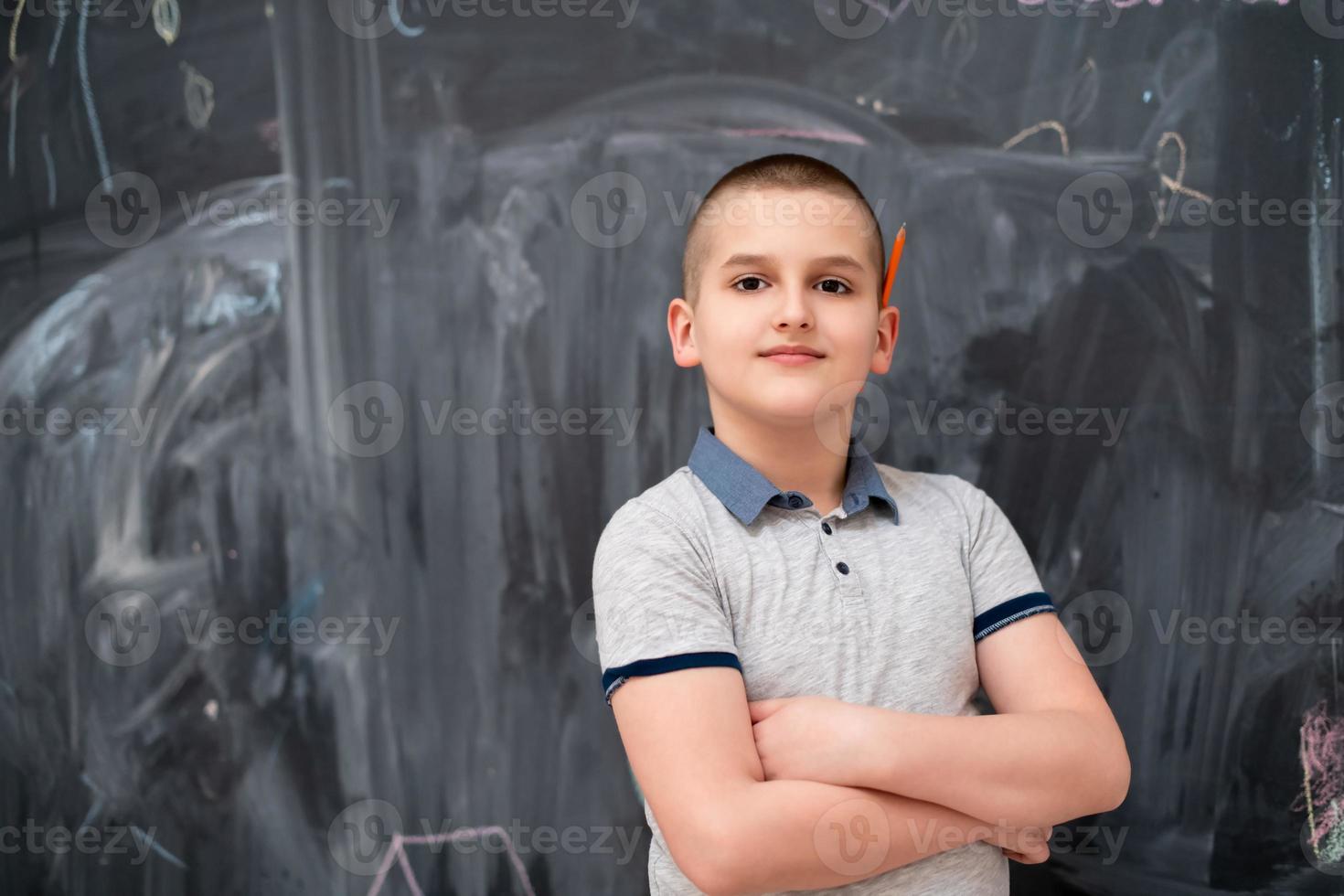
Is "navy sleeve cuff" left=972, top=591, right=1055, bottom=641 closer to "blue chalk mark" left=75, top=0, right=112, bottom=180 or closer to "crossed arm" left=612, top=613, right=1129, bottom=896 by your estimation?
"crossed arm" left=612, top=613, right=1129, bottom=896

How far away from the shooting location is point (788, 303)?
1.09 meters

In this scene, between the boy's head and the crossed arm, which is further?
the boy's head

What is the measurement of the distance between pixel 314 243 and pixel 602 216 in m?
0.47

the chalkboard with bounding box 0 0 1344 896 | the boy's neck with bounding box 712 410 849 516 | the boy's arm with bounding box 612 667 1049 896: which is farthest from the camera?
the chalkboard with bounding box 0 0 1344 896

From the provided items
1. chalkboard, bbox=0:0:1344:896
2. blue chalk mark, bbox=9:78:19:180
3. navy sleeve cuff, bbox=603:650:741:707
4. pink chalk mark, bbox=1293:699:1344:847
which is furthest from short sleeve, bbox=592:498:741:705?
blue chalk mark, bbox=9:78:19:180

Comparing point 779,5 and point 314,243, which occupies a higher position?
point 779,5

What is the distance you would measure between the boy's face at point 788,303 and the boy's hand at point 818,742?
1.09 ft

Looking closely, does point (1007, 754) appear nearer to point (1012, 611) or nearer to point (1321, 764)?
point (1012, 611)

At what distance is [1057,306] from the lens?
5.16 feet

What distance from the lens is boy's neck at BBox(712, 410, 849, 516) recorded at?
3.81 feet

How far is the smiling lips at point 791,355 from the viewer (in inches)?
43.4

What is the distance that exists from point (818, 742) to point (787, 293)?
0.50 metres

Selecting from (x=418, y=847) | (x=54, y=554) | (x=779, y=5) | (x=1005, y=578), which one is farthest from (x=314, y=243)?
(x=1005, y=578)

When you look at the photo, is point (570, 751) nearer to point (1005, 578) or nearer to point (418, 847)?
point (418, 847)
